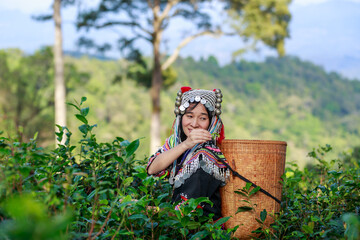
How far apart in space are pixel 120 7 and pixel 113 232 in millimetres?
17344

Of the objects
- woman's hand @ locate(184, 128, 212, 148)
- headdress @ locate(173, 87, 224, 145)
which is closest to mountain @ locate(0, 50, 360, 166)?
headdress @ locate(173, 87, 224, 145)

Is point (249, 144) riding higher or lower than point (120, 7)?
lower

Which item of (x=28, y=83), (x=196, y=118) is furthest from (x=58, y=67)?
(x=28, y=83)

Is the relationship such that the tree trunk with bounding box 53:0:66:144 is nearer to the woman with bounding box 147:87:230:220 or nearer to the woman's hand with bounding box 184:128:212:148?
the woman with bounding box 147:87:230:220

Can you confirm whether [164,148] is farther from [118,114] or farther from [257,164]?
[118,114]

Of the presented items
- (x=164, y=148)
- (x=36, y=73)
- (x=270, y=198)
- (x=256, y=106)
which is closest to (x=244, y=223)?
(x=270, y=198)

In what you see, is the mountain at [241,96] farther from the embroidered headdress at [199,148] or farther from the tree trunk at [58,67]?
the embroidered headdress at [199,148]

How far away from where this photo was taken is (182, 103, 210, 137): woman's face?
288 centimetres

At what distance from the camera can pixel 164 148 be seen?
296 cm

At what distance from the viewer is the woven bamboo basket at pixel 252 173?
8.27 ft

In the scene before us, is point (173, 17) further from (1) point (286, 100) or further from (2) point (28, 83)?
(1) point (286, 100)

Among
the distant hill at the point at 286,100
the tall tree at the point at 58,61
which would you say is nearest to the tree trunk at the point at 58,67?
the tall tree at the point at 58,61

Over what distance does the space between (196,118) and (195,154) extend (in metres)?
0.33

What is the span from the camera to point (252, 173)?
2.53 metres
